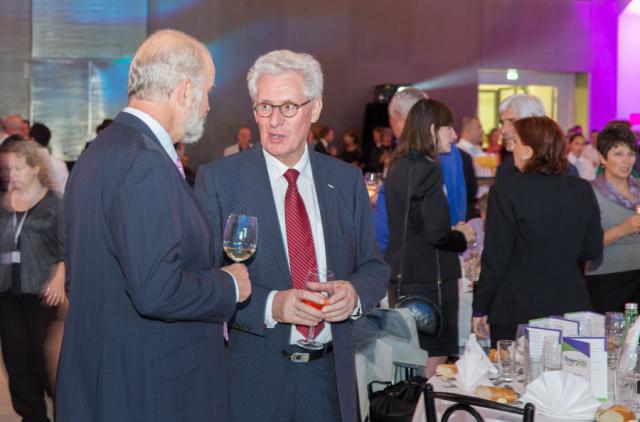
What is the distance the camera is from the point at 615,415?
2.42 metres

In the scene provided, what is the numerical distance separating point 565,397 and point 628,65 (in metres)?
14.9

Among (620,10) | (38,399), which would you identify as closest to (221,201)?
(38,399)

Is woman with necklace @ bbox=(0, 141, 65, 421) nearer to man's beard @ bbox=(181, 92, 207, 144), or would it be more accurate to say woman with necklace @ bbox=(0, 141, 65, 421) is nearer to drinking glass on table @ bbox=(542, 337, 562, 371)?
man's beard @ bbox=(181, 92, 207, 144)

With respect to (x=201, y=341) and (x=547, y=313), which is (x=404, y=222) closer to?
(x=547, y=313)

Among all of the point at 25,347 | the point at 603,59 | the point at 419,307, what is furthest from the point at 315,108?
the point at 603,59

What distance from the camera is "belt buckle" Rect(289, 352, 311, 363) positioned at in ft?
7.79

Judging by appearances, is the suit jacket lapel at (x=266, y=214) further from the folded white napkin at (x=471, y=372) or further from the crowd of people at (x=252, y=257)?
the folded white napkin at (x=471, y=372)

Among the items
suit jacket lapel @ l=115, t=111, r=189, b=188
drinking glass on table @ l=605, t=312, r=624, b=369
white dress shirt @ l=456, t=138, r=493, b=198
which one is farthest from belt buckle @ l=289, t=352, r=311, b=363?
white dress shirt @ l=456, t=138, r=493, b=198

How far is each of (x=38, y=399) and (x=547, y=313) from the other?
9.18 feet

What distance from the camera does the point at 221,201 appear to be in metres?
2.45

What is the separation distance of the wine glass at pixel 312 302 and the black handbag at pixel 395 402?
1.11 meters

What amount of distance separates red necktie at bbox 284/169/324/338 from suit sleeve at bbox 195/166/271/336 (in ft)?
0.36

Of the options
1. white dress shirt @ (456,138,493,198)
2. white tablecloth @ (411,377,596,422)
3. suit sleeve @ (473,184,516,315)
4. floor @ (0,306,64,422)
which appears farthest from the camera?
white dress shirt @ (456,138,493,198)

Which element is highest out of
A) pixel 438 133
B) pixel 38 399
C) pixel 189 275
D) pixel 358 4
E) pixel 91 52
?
pixel 358 4
